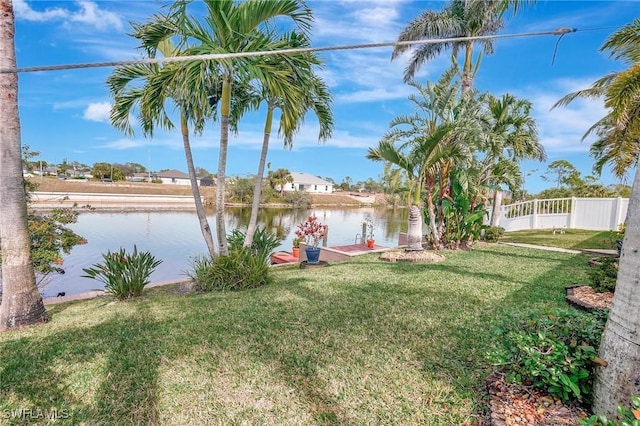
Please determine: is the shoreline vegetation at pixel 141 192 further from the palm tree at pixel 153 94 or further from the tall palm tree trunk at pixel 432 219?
the tall palm tree trunk at pixel 432 219

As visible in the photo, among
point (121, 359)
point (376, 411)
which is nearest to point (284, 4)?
point (121, 359)

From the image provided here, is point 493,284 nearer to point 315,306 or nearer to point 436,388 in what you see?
point 315,306

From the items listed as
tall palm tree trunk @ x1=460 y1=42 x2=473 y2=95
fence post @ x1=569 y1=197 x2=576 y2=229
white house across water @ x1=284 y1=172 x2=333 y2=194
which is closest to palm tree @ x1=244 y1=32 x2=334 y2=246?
tall palm tree trunk @ x1=460 y1=42 x2=473 y2=95

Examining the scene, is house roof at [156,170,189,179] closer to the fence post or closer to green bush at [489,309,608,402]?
the fence post

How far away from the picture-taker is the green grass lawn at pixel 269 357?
205 centimetres

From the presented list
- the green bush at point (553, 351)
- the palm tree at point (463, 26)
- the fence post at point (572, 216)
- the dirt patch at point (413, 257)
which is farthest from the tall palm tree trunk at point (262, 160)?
the fence post at point (572, 216)

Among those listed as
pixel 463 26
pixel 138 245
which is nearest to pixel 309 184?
pixel 138 245

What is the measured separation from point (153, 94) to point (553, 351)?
19.0 feet

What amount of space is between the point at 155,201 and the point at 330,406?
42.5 meters

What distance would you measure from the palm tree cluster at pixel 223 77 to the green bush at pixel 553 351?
164 inches

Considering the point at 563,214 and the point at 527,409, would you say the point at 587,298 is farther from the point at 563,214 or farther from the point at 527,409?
the point at 563,214

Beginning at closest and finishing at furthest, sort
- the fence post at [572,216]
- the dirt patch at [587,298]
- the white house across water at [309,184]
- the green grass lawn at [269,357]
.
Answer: the green grass lawn at [269,357], the dirt patch at [587,298], the fence post at [572,216], the white house across water at [309,184]

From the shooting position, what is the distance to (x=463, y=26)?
11078 millimetres

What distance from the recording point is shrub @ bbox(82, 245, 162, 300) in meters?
5.20
